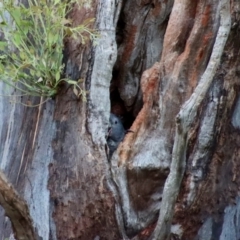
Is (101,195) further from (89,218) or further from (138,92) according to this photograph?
(138,92)

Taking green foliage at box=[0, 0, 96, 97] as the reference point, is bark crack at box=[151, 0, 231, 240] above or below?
below

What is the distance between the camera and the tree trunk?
1664 millimetres

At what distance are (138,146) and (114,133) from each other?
0.09 meters

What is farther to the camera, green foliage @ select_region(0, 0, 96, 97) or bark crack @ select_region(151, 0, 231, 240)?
green foliage @ select_region(0, 0, 96, 97)

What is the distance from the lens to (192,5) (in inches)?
72.3

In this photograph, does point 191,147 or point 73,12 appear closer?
point 191,147

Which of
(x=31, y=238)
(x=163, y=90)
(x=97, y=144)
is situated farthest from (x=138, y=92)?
(x=31, y=238)

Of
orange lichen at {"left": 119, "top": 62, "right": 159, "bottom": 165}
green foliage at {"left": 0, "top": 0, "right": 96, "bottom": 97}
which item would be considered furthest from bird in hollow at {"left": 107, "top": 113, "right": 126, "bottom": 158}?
green foliage at {"left": 0, "top": 0, "right": 96, "bottom": 97}

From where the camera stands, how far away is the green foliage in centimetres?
166

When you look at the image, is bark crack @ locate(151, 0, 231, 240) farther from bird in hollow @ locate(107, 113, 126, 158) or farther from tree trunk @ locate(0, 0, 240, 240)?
bird in hollow @ locate(107, 113, 126, 158)

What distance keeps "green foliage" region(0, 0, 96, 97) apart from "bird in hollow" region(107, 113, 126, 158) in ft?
0.42

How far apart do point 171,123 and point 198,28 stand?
0.29 metres

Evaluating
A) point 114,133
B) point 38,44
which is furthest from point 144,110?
point 38,44

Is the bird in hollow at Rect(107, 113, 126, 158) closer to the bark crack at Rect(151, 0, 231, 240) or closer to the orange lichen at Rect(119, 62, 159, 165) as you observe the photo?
the orange lichen at Rect(119, 62, 159, 165)
